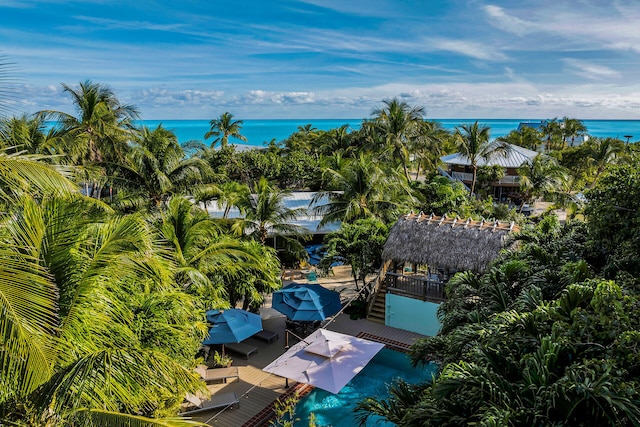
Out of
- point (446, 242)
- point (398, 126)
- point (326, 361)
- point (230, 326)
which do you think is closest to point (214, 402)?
point (230, 326)

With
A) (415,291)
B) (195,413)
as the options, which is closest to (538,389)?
(195,413)

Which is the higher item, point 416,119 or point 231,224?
point 416,119

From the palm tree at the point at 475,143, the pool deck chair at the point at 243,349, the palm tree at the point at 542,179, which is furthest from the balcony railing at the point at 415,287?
the palm tree at the point at 542,179

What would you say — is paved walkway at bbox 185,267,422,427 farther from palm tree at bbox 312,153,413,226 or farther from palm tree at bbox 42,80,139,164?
palm tree at bbox 42,80,139,164

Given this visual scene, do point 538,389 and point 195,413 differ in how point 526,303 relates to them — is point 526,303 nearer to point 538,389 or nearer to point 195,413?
point 538,389

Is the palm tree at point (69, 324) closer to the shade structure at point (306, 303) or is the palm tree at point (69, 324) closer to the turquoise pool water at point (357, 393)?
the turquoise pool water at point (357, 393)

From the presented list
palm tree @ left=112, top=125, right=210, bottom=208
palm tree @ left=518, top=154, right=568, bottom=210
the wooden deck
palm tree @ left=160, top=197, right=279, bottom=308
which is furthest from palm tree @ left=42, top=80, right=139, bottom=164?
palm tree @ left=518, top=154, right=568, bottom=210
